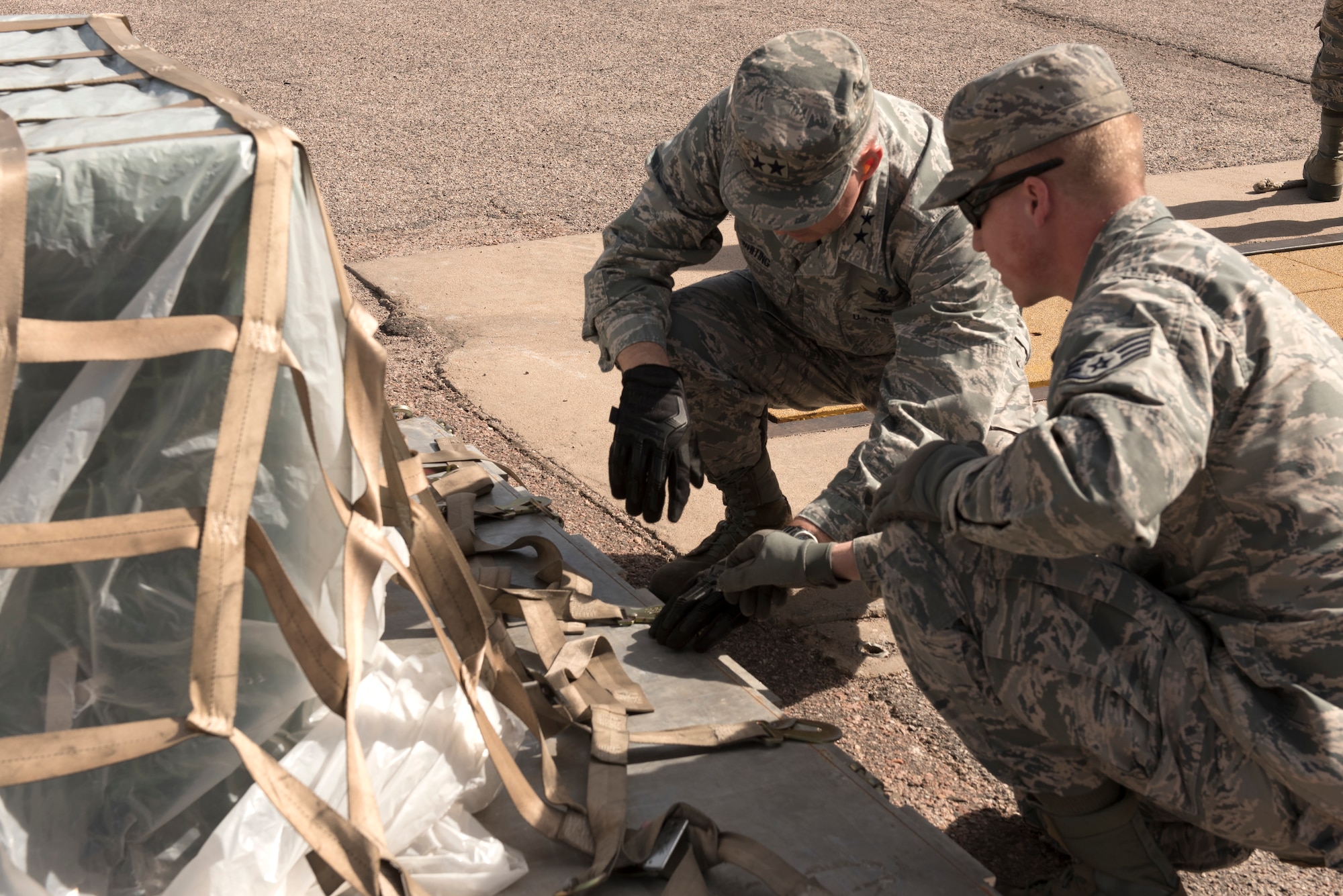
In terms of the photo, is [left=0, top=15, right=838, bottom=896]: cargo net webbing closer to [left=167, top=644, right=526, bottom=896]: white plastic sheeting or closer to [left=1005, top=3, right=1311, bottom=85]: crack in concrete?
[left=167, top=644, right=526, bottom=896]: white plastic sheeting

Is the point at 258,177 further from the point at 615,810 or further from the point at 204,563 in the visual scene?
the point at 615,810

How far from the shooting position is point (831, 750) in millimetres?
2229

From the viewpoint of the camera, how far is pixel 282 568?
66.1 inches

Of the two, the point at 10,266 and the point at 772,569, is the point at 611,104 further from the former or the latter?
the point at 10,266

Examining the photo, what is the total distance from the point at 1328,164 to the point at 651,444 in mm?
4804

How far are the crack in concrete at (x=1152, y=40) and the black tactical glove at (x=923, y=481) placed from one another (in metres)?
7.73

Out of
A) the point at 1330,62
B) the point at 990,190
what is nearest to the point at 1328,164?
the point at 1330,62

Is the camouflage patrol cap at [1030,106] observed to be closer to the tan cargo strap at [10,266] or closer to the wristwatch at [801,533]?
the wristwatch at [801,533]

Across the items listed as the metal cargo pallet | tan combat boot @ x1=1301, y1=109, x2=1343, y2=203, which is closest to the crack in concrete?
tan combat boot @ x1=1301, y1=109, x2=1343, y2=203

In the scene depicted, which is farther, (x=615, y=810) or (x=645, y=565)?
(x=645, y=565)

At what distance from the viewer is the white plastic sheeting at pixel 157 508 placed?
1.57 metres

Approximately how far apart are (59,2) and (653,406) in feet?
23.9

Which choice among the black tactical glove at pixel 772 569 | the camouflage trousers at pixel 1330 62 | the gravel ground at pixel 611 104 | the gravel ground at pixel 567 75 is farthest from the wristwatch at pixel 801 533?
the camouflage trousers at pixel 1330 62

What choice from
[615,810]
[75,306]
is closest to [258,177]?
[75,306]
